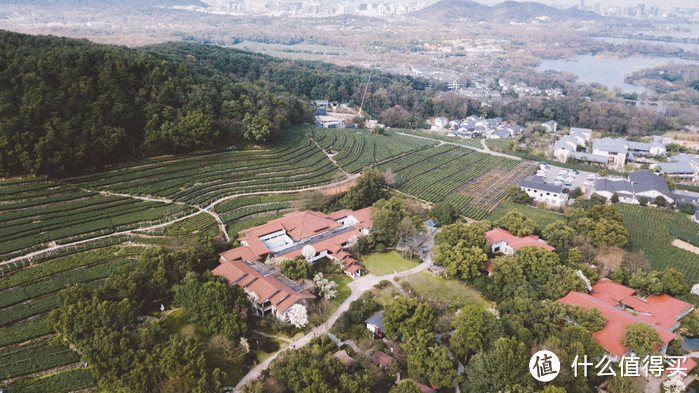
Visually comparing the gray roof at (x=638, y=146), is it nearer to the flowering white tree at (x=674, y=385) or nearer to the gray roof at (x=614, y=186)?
the gray roof at (x=614, y=186)

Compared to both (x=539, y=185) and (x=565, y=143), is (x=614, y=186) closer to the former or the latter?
(x=539, y=185)

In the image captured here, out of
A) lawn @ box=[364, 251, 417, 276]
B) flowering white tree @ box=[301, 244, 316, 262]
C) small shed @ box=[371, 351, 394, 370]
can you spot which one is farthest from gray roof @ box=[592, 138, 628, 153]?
small shed @ box=[371, 351, 394, 370]

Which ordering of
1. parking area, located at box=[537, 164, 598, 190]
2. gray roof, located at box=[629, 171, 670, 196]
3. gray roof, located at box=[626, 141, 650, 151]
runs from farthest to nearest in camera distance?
gray roof, located at box=[626, 141, 650, 151], parking area, located at box=[537, 164, 598, 190], gray roof, located at box=[629, 171, 670, 196]

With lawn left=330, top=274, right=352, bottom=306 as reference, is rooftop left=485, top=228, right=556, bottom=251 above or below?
above

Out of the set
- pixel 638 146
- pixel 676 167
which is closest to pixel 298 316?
pixel 676 167

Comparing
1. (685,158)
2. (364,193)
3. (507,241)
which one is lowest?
(507,241)

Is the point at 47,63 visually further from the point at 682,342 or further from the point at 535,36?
the point at 535,36

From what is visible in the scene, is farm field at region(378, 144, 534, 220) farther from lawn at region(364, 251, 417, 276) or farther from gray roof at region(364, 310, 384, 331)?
gray roof at region(364, 310, 384, 331)
